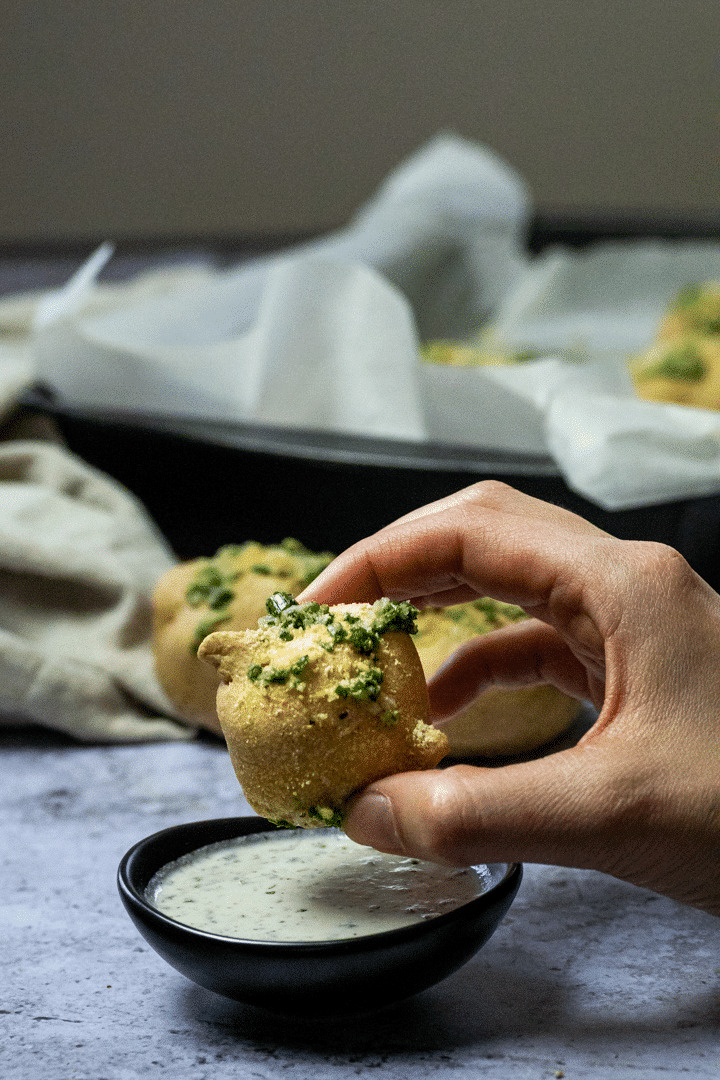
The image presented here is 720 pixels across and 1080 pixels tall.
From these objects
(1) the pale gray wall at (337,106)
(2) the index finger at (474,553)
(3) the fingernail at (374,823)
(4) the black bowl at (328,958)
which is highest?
(1) the pale gray wall at (337,106)

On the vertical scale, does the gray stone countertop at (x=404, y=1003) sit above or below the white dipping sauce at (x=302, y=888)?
below

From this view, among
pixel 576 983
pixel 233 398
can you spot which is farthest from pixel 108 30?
pixel 576 983

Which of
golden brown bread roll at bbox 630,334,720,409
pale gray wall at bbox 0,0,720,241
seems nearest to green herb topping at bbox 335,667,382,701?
golden brown bread roll at bbox 630,334,720,409

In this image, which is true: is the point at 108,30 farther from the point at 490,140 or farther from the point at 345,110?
the point at 490,140

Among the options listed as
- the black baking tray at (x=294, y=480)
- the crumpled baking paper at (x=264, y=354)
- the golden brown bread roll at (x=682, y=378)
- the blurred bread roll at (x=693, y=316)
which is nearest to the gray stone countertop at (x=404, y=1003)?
the black baking tray at (x=294, y=480)

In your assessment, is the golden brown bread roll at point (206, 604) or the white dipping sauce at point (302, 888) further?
the golden brown bread roll at point (206, 604)

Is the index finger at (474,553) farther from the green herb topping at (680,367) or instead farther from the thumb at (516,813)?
the green herb topping at (680,367)

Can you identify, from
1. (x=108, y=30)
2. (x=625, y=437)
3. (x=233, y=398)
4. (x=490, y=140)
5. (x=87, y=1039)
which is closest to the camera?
(x=87, y=1039)

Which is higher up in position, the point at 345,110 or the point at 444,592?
the point at 345,110
